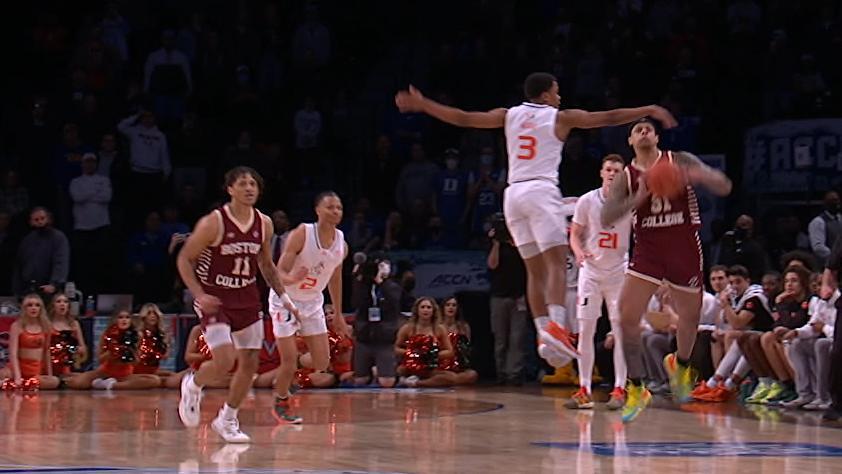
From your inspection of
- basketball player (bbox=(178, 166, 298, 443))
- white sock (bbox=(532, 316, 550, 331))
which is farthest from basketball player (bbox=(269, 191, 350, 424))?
white sock (bbox=(532, 316, 550, 331))

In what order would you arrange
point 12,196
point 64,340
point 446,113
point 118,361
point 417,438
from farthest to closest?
point 12,196 → point 118,361 → point 64,340 → point 417,438 → point 446,113

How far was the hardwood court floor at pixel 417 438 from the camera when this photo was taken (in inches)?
386

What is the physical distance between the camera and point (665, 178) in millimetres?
10219

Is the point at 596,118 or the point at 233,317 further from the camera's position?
the point at 233,317

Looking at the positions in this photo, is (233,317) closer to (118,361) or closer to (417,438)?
(417,438)

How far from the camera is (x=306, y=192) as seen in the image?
20.1m

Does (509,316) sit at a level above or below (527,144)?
below

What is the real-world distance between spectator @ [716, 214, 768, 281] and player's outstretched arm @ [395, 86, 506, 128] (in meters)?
6.67

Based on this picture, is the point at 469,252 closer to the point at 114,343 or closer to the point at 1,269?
the point at 114,343

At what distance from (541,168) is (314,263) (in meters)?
3.21

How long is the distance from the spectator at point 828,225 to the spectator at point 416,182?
4.79m

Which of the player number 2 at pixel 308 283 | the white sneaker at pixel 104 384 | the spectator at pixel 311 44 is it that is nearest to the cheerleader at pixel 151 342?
the white sneaker at pixel 104 384

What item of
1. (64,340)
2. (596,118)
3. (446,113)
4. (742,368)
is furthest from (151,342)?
(596,118)

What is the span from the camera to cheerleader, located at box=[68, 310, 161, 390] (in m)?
17.2
